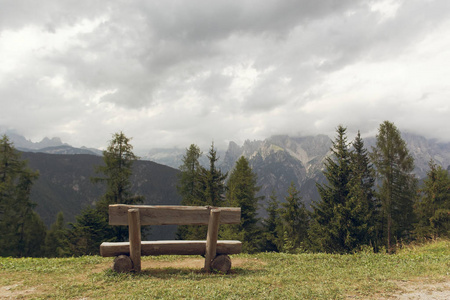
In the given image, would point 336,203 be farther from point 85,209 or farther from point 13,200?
point 13,200

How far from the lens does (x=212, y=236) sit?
9.01 metres

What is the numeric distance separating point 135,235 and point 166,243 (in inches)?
48.0

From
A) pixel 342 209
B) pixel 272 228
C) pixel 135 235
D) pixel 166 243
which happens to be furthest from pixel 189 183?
pixel 135 235

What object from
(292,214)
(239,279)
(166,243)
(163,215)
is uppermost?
(163,215)

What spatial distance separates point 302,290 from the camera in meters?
6.48

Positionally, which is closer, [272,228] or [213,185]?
[213,185]

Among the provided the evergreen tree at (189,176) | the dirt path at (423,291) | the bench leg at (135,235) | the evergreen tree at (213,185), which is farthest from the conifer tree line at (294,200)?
the bench leg at (135,235)

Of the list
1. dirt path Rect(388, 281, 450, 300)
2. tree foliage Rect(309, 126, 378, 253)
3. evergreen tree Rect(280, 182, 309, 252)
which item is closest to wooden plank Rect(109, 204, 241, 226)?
dirt path Rect(388, 281, 450, 300)

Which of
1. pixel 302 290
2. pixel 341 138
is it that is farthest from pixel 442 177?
pixel 302 290

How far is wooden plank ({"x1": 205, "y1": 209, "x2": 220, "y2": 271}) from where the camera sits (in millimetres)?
9012

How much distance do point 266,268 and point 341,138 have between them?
→ 19138 millimetres

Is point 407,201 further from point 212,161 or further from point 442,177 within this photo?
point 212,161

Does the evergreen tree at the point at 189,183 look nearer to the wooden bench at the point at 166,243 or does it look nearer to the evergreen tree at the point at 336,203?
the evergreen tree at the point at 336,203

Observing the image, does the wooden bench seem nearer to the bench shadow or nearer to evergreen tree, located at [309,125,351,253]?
the bench shadow
